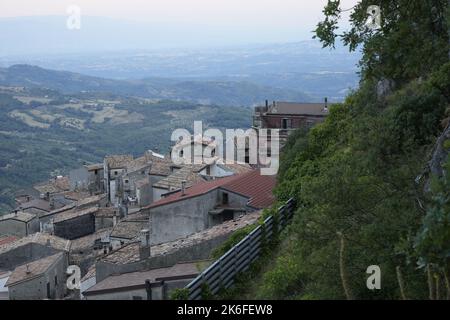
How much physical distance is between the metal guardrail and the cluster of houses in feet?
7.72

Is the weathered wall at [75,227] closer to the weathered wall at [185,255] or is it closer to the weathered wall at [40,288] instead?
the weathered wall at [40,288]

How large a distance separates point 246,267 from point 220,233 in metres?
6.45

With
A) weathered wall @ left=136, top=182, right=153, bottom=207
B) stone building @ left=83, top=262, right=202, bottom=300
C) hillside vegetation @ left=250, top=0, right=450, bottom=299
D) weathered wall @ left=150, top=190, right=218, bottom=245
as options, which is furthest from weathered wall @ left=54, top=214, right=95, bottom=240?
hillside vegetation @ left=250, top=0, right=450, bottom=299

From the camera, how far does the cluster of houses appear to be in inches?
746

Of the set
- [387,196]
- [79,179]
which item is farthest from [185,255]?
[79,179]

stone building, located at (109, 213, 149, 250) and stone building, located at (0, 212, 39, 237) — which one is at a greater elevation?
stone building, located at (109, 213, 149, 250)

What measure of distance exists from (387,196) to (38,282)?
25680 millimetres

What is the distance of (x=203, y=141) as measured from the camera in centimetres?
4616

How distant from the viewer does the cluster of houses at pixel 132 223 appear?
18953 mm

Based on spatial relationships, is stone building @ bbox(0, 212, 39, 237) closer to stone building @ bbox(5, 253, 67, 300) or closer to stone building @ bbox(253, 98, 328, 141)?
stone building @ bbox(5, 253, 67, 300)

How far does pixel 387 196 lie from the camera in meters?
9.30

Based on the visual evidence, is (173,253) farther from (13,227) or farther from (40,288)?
(13,227)

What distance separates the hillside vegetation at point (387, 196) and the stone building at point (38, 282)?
18384 mm

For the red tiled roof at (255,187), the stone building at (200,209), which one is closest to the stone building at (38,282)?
the stone building at (200,209)
